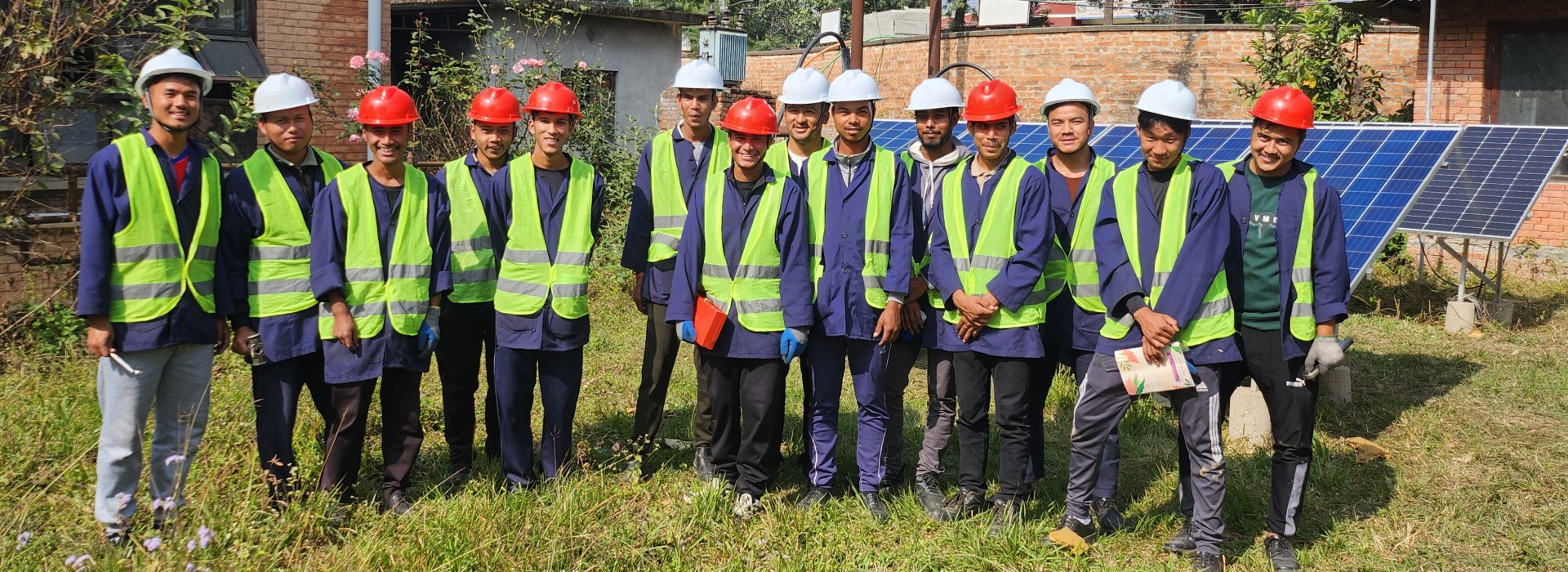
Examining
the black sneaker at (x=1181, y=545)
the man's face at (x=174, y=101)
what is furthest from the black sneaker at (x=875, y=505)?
the man's face at (x=174, y=101)

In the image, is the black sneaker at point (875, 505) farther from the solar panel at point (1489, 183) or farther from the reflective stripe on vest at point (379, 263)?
the solar panel at point (1489, 183)

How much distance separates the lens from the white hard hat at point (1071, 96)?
494cm

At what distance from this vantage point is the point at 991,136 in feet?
15.8

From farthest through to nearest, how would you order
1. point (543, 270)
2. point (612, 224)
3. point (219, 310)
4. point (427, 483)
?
point (612, 224) → point (427, 483) → point (543, 270) → point (219, 310)

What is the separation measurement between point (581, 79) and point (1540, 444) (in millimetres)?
8289

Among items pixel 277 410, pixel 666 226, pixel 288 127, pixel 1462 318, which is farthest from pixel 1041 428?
pixel 1462 318

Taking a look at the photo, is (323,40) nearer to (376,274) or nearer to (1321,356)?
(376,274)

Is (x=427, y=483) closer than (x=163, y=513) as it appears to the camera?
No

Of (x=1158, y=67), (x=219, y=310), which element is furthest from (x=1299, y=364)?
(x=1158, y=67)

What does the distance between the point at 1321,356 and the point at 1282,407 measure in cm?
24

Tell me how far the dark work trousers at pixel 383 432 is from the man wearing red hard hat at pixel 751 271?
1170mm

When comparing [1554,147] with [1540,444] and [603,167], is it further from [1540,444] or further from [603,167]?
[603,167]

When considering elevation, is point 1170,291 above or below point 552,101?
below

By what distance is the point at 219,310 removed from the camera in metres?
4.44
